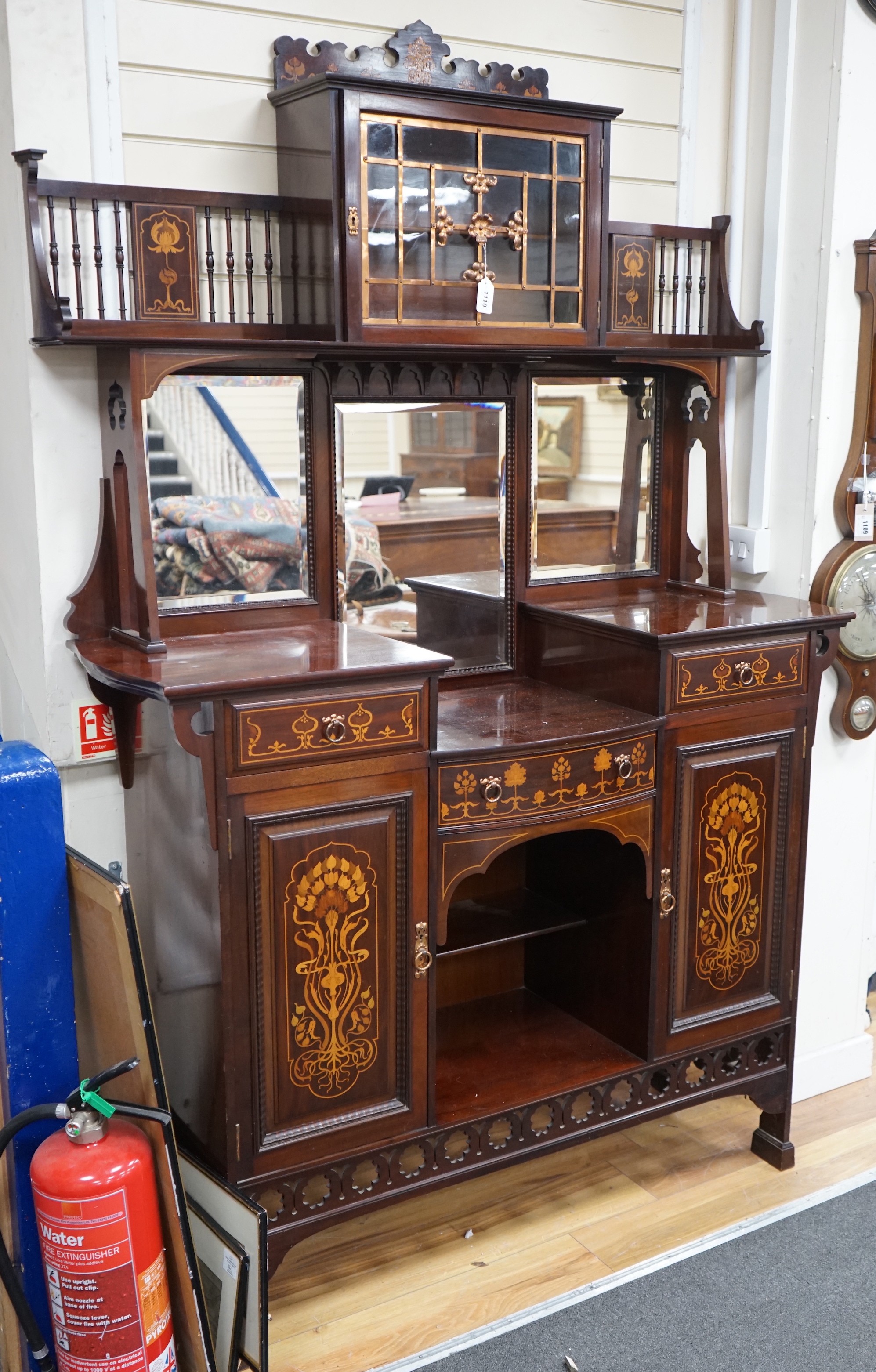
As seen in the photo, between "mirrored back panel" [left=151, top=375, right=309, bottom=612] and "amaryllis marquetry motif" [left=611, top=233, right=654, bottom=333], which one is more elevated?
"amaryllis marquetry motif" [left=611, top=233, right=654, bottom=333]

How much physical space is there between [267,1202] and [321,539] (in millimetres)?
1338

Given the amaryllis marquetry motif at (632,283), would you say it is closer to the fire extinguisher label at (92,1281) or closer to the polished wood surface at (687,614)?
the polished wood surface at (687,614)

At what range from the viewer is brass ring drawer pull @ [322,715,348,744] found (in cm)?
227

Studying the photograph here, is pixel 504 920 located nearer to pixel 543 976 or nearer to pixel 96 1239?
pixel 543 976

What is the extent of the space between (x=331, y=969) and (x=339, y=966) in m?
0.02

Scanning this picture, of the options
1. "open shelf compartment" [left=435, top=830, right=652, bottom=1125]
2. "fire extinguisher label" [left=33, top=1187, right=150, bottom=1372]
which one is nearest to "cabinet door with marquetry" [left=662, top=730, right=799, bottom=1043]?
"open shelf compartment" [left=435, top=830, right=652, bottom=1125]

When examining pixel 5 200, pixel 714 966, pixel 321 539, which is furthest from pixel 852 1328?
pixel 5 200

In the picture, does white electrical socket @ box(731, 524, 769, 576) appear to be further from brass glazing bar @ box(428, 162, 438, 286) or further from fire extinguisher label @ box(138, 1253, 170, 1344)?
fire extinguisher label @ box(138, 1253, 170, 1344)

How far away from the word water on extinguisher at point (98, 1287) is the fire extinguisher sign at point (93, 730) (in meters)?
0.86

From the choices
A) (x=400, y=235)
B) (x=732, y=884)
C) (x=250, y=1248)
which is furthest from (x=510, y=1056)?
(x=400, y=235)

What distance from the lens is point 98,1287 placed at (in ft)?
6.77

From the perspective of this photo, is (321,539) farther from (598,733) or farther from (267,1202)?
(267,1202)

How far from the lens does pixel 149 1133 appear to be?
217cm

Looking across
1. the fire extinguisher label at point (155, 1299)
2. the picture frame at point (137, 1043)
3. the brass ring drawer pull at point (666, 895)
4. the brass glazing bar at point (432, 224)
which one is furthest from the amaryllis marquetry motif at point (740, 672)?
the fire extinguisher label at point (155, 1299)
